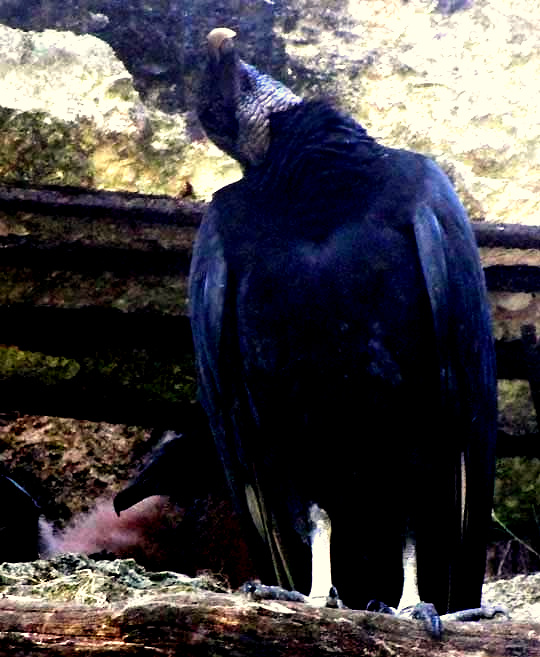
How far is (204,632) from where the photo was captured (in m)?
1.84

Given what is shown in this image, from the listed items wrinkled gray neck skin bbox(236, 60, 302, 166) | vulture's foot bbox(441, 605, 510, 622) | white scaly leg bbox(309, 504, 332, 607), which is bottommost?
white scaly leg bbox(309, 504, 332, 607)

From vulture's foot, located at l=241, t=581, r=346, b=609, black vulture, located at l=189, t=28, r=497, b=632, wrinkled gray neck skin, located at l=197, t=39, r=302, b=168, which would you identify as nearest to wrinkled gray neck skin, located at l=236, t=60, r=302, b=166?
wrinkled gray neck skin, located at l=197, t=39, r=302, b=168

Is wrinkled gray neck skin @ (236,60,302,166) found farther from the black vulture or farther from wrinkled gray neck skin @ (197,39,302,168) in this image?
the black vulture

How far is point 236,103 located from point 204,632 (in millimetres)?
1931

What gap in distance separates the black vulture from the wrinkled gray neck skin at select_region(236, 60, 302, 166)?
24 cm

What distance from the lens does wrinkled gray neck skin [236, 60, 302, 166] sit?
330cm

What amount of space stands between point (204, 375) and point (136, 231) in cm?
54

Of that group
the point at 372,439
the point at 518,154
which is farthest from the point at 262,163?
the point at 518,154

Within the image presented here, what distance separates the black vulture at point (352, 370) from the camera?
2.79 metres

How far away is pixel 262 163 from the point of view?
3.18 metres

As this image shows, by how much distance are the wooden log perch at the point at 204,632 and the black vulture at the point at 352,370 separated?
0.78m

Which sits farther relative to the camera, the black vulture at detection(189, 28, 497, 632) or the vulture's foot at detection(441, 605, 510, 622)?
the black vulture at detection(189, 28, 497, 632)

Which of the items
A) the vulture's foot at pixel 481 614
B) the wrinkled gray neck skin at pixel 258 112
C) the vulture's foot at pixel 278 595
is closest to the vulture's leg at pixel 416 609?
the vulture's foot at pixel 481 614

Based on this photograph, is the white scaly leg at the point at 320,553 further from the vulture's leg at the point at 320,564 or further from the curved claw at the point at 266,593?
the curved claw at the point at 266,593
